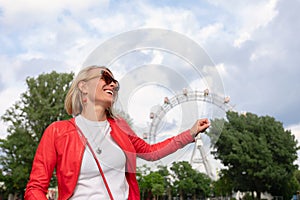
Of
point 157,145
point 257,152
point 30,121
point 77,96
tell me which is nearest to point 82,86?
point 77,96

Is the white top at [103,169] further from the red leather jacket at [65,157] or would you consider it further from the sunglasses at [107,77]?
the sunglasses at [107,77]

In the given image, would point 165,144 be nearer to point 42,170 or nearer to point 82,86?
point 82,86

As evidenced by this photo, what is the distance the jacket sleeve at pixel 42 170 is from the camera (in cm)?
236

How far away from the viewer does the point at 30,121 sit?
102 ft

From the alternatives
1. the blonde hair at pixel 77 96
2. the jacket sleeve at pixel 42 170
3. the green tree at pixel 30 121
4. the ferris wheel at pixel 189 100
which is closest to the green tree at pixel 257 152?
the green tree at pixel 30 121

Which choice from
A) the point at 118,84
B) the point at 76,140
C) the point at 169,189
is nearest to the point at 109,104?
the point at 118,84

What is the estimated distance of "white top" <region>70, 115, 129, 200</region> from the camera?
7.86 feet

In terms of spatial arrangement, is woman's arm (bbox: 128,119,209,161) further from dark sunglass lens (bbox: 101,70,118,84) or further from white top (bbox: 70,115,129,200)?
dark sunglass lens (bbox: 101,70,118,84)

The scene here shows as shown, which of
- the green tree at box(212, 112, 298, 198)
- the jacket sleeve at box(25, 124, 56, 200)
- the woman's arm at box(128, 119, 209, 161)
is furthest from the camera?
the green tree at box(212, 112, 298, 198)

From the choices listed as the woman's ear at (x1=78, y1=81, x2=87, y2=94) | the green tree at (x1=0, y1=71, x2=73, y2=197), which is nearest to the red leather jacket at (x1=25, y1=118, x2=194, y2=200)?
the woman's ear at (x1=78, y1=81, x2=87, y2=94)

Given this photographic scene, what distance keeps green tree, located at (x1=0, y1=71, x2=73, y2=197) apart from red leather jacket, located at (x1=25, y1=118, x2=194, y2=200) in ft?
92.8

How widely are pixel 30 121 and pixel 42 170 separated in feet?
98.8

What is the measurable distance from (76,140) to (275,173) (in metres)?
36.4

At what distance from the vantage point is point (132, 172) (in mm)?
2629
